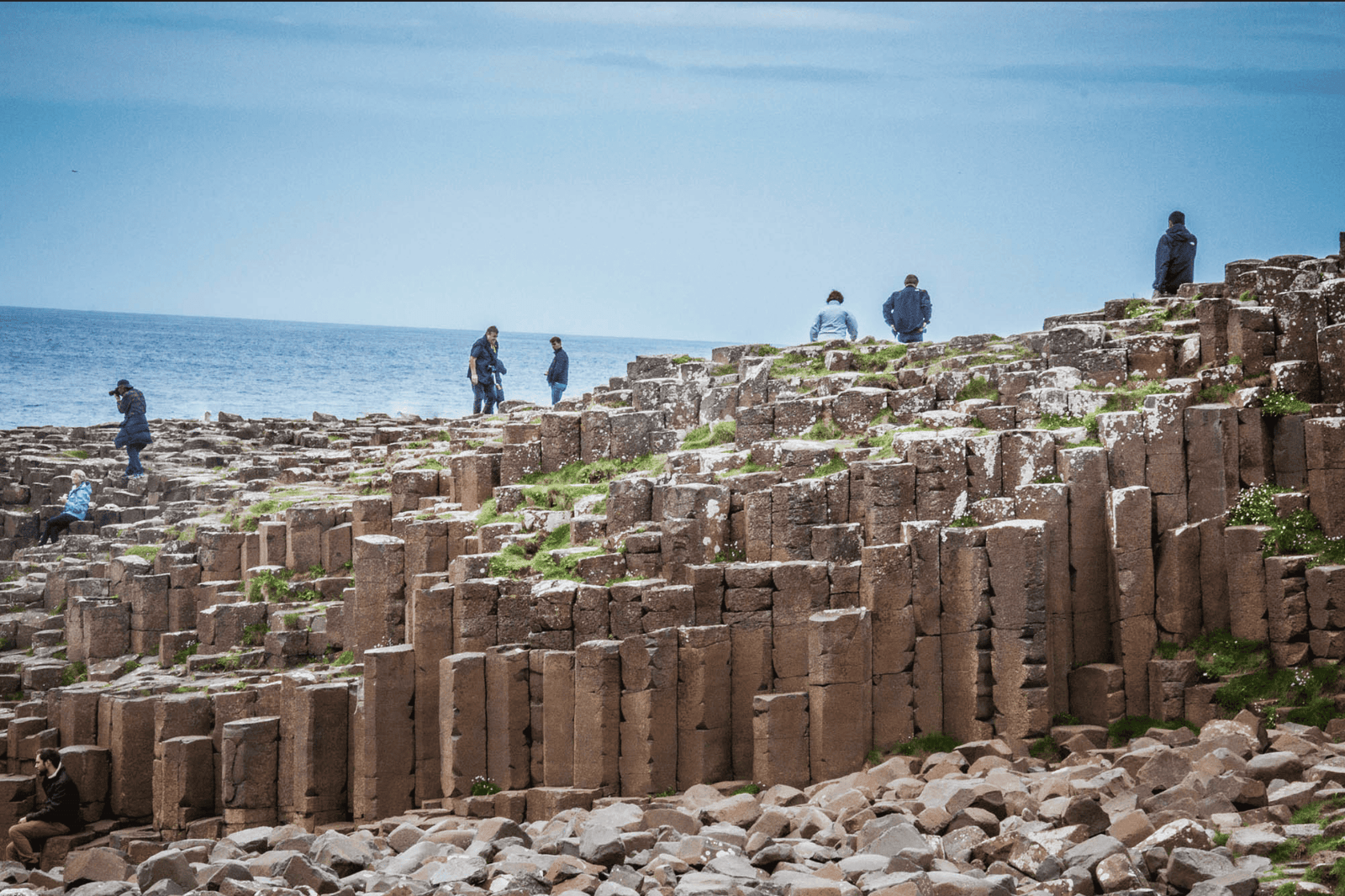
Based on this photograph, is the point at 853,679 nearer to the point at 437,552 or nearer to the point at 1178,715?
the point at 1178,715

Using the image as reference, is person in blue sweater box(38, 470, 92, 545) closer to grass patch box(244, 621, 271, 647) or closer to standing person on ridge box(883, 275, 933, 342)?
grass patch box(244, 621, 271, 647)

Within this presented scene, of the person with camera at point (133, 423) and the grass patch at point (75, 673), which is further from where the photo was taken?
the person with camera at point (133, 423)

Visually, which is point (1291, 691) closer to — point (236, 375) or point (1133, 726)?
point (1133, 726)

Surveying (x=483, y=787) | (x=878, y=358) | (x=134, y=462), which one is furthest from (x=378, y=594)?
(x=134, y=462)

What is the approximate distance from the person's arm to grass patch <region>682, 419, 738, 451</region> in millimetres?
7908

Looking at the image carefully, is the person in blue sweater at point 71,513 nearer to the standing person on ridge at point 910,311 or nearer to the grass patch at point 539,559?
the grass patch at point 539,559

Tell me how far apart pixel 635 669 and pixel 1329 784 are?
7097 mm

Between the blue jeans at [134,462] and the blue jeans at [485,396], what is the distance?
7.85m

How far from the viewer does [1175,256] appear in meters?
21.0

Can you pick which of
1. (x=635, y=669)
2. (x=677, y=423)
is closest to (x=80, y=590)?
(x=677, y=423)

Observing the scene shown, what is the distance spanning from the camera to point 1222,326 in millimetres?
16312

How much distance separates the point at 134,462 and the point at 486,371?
8.72 meters

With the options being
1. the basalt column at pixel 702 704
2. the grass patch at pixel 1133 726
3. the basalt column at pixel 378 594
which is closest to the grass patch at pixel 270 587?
the basalt column at pixel 378 594

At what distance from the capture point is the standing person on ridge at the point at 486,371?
28.6 metres
